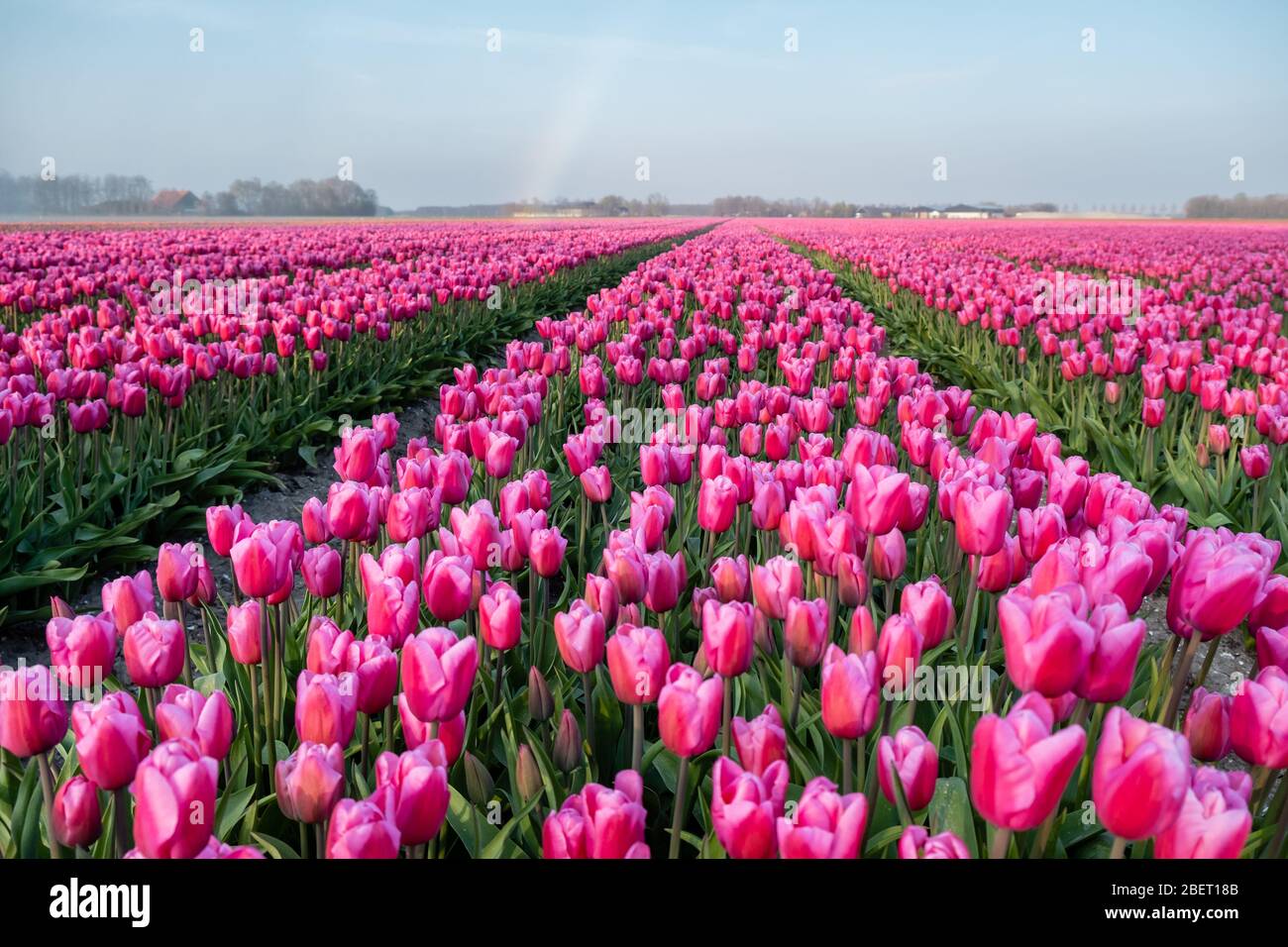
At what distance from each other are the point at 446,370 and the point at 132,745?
911 cm

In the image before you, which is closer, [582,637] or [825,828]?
[825,828]

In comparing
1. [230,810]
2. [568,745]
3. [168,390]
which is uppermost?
[168,390]

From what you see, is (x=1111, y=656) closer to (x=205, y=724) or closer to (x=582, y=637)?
(x=582, y=637)

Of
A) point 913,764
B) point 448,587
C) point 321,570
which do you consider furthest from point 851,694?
point 321,570

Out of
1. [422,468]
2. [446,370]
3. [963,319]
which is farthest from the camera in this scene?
[446,370]

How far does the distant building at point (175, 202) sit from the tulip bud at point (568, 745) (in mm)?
123869

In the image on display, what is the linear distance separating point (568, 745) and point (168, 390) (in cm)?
430

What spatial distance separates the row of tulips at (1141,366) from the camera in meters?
5.08

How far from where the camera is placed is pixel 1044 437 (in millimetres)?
3355

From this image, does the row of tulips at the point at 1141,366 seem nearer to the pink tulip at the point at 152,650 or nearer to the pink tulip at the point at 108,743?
the pink tulip at the point at 152,650

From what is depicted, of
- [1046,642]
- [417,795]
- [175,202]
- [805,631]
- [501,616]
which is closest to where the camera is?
[417,795]

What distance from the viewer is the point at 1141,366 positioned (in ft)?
22.5
